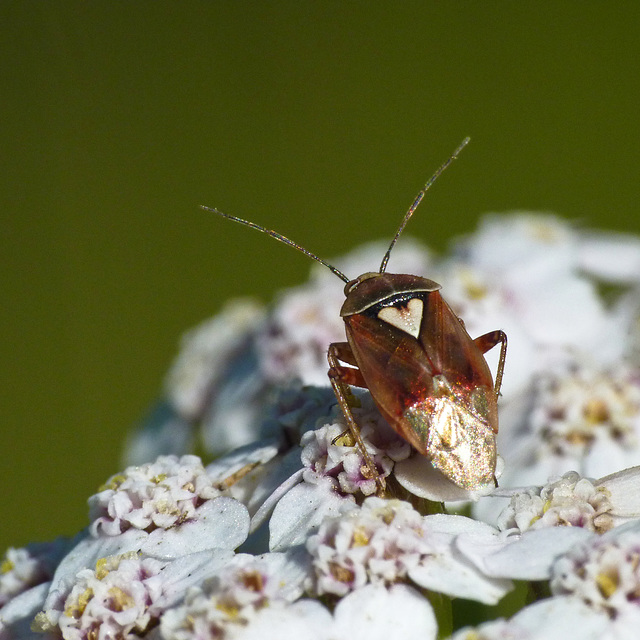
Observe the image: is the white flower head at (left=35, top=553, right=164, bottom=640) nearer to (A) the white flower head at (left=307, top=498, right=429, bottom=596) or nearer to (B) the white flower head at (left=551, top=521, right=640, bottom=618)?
(A) the white flower head at (left=307, top=498, right=429, bottom=596)

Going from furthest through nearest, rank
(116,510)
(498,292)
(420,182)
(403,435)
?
(420,182), (498,292), (116,510), (403,435)

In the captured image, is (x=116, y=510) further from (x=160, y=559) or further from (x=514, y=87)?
(x=514, y=87)

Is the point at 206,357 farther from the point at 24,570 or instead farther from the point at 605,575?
the point at 605,575

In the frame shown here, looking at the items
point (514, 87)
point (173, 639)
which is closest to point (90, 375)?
point (514, 87)

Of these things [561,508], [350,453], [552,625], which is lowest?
[552,625]

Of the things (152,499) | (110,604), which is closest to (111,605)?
(110,604)

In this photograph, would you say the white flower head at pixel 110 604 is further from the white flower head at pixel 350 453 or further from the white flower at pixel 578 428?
the white flower at pixel 578 428

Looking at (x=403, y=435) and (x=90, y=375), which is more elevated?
(x=90, y=375)
